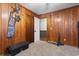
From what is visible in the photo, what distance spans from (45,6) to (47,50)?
0.88 meters

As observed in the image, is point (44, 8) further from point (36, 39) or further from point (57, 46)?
point (57, 46)

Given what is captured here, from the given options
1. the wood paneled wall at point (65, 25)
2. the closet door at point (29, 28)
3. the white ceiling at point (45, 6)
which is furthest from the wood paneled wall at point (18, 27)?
the wood paneled wall at point (65, 25)

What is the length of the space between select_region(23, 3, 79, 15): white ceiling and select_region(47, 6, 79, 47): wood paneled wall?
8 centimetres

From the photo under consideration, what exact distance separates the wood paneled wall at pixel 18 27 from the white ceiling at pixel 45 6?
108 mm

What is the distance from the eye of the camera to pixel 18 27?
203cm

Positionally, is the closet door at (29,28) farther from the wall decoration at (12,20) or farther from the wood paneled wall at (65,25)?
the wood paneled wall at (65,25)

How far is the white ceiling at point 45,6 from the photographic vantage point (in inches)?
78.2

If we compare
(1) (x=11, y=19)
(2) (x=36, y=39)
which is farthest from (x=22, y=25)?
(2) (x=36, y=39)

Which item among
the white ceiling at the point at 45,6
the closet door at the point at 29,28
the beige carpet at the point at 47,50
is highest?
the white ceiling at the point at 45,6

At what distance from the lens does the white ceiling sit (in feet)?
6.52

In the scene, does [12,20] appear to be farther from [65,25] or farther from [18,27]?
[65,25]

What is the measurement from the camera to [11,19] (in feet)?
6.47

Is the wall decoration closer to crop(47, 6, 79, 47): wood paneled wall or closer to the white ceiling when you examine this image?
the white ceiling

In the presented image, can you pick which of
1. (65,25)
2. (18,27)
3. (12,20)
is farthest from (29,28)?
(65,25)
